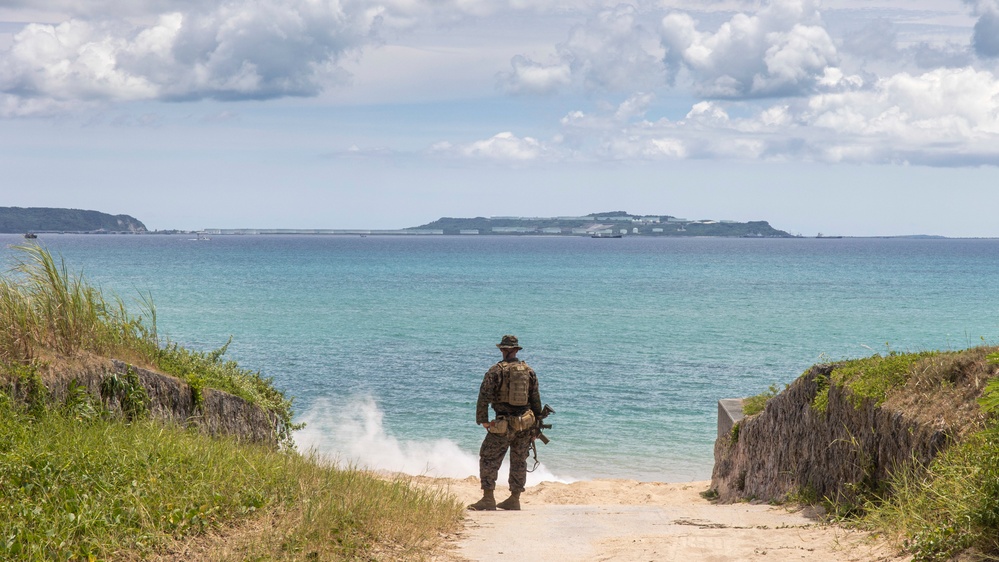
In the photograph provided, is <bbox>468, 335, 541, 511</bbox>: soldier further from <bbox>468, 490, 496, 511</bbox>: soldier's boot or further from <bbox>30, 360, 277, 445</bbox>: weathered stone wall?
<bbox>30, 360, 277, 445</bbox>: weathered stone wall

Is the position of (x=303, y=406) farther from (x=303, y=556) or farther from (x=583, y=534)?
(x=303, y=556)

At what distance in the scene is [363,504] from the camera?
6.89 m

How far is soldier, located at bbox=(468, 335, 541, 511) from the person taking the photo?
11.1 metres

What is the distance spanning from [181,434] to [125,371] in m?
1.13

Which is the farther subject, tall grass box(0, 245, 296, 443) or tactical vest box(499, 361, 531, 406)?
tactical vest box(499, 361, 531, 406)

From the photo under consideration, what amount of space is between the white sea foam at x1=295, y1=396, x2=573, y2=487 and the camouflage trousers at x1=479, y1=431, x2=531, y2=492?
5.98 m

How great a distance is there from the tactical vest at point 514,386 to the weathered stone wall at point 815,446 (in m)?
2.96

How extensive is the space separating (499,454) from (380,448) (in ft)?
30.0

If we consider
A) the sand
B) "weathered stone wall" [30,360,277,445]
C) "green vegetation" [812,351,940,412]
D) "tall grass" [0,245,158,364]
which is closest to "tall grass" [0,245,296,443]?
"tall grass" [0,245,158,364]

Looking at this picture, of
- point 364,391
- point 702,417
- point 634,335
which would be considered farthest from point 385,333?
point 702,417

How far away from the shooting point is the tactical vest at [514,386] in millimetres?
11086

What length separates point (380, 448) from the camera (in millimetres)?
19938

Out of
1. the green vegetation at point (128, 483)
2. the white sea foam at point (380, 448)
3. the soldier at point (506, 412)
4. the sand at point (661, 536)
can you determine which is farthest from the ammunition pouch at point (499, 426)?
the white sea foam at point (380, 448)

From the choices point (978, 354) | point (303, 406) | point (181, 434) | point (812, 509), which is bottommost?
point (303, 406)
